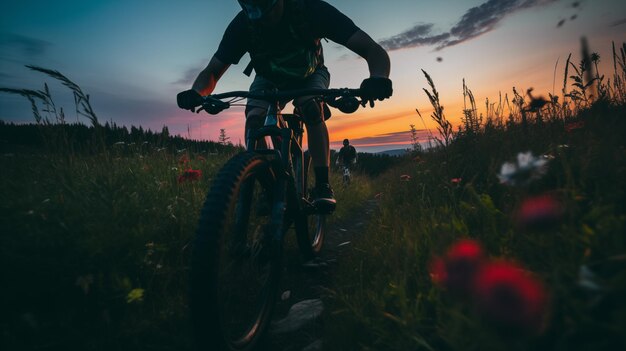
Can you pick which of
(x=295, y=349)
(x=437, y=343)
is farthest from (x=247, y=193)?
(x=437, y=343)

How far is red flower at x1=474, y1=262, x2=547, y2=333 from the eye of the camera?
57 cm

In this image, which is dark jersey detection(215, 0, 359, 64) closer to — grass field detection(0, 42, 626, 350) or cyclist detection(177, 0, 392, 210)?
cyclist detection(177, 0, 392, 210)

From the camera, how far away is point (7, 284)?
176cm

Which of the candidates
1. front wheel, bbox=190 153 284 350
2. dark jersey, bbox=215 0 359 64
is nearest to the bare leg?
dark jersey, bbox=215 0 359 64

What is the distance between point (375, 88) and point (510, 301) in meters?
1.83

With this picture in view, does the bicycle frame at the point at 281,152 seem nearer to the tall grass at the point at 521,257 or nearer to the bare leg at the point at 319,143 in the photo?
the bare leg at the point at 319,143

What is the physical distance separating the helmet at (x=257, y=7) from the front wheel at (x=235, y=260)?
120 centimetres

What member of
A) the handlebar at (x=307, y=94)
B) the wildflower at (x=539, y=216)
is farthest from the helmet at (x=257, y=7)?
the wildflower at (x=539, y=216)

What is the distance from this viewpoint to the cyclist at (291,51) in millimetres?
2717

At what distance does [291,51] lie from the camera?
2922 mm

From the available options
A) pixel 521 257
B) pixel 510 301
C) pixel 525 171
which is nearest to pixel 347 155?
pixel 521 257

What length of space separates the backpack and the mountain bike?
1.42 ft

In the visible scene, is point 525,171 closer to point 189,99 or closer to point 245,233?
point 245,233

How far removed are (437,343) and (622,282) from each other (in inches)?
28.0
